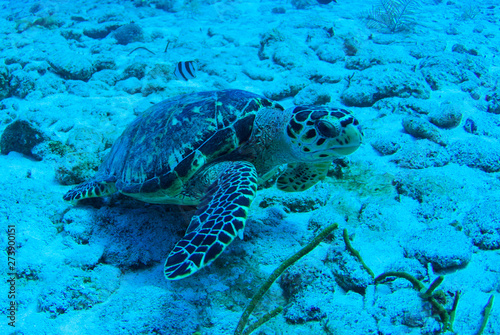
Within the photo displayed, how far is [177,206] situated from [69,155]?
1.51 meters

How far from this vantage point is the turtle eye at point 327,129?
219cm

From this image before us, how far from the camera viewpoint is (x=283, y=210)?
2.76 metres

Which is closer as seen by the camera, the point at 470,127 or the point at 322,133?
the point at 322,133

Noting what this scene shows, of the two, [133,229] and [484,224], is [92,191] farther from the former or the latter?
[484,224]

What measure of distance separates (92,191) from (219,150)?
130 cm

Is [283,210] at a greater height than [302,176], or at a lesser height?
lesser

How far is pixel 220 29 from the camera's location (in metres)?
7.96

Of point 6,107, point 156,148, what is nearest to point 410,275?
point 156,148

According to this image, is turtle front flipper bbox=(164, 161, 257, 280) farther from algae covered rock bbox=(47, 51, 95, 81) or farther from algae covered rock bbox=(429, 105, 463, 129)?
algae covered rock bbox=(47, 51, 95, 81)

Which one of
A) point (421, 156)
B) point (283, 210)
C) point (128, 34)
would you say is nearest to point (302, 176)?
point (283, 210)

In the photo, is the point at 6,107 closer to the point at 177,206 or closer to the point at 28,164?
the point at 28,164

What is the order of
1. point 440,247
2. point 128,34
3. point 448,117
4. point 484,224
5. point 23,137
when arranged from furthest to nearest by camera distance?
point 128,34 < point 448,117 < point 23,137 < point 484,224 < point 440,247

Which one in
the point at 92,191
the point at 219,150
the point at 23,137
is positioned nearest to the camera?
the point at 219,150

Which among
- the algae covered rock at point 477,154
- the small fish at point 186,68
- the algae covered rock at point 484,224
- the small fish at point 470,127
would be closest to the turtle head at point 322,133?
the algae covered rock at point 484,224
